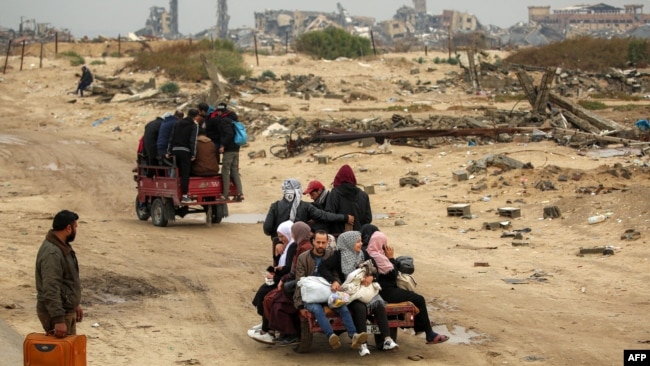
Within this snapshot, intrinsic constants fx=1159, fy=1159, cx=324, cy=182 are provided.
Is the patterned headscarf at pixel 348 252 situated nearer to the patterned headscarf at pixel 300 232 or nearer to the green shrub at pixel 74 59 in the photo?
the patterned headscarf at pixel 300 232

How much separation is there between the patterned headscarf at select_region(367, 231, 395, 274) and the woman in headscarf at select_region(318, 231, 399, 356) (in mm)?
73

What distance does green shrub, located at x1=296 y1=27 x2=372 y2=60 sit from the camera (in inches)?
2904

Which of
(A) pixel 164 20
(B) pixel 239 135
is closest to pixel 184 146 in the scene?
(B) pixel 239 135

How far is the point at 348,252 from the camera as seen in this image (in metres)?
11.3

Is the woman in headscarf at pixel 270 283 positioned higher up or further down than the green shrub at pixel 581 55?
further down

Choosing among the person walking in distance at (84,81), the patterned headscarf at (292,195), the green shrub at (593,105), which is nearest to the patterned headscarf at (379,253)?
the patterned headscarf at (292,195)

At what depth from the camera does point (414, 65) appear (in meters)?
61.6

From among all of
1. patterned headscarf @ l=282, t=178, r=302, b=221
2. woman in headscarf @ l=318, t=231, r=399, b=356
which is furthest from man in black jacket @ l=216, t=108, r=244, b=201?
woman in headscarf @ l=318, t=231, r=399, b=356

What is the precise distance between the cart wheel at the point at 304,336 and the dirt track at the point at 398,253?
14 cm

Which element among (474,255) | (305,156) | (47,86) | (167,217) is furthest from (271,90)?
(474,255)

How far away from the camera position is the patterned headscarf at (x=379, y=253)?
11.4m

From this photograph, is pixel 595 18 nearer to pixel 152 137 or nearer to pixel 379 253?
pixel 152 137

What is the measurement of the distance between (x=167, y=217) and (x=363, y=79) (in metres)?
33.4

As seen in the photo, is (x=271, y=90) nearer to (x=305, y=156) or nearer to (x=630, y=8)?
(x=305, y=156)
